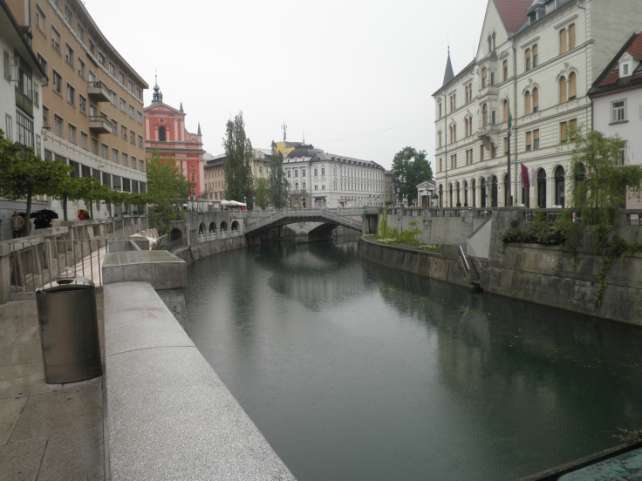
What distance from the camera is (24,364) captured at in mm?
6012

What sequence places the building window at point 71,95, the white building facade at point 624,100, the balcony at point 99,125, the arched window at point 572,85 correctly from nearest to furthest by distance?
the white building facade at point 624,100 → the arched window at point 572,85 → the building window at point 71,95 → the balcony at point 99,125

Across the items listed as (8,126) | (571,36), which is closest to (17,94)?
(8,126)

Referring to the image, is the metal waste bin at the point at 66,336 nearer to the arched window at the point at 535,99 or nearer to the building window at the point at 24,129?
the building window at the point at 24,129

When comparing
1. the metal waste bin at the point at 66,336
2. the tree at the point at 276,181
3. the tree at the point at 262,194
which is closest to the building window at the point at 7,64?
the metal waste bin at the point at 66,336

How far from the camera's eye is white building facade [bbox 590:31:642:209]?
1141 inches

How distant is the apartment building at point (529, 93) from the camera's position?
33.1 m

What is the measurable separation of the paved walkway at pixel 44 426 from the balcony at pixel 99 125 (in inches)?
1508

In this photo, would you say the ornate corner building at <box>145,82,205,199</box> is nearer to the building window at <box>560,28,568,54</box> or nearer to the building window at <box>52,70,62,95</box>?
the building window at <box>52,70,62,95</box>

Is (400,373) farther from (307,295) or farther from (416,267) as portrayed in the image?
(416,267)

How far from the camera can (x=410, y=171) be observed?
86438mm

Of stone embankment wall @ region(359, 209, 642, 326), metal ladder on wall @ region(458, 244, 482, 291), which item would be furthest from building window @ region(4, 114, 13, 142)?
stone embankment wall @ region(359, 209, 642, 326)

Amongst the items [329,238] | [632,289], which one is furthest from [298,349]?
[329,238]

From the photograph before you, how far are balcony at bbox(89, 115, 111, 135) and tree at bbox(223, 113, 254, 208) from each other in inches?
1100

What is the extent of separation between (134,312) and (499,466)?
27.3ft
